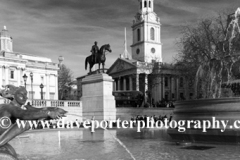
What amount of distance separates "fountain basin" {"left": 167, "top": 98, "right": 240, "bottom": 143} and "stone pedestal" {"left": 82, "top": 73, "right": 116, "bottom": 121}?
56.7 feet

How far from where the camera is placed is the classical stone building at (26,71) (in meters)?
72.6

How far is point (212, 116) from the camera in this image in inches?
404

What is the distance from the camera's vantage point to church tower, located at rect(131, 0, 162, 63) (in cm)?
10931

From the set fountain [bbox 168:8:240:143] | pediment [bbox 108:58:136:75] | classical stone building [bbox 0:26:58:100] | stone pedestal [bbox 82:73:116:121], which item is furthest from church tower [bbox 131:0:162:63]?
fountain [bbox 168:8:240:143]

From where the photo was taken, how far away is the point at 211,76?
17766 millimetres

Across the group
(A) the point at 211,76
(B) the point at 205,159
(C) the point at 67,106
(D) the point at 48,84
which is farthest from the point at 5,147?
(D) the point at 48,84

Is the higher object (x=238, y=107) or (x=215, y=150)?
(x=238, y=107)

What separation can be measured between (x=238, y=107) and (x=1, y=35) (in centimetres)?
8061

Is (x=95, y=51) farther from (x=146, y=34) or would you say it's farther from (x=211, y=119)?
(x=146, y=34)

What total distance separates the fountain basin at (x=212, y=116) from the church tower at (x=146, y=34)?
9774 centimetres

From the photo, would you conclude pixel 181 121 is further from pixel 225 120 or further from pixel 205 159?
pixel 205 159

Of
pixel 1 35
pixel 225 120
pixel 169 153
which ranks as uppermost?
pixel 1 35

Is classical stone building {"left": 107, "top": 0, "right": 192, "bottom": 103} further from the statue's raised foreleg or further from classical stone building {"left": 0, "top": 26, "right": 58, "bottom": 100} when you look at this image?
the statue's raised foreleg

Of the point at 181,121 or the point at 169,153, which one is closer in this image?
the point at 169,153
